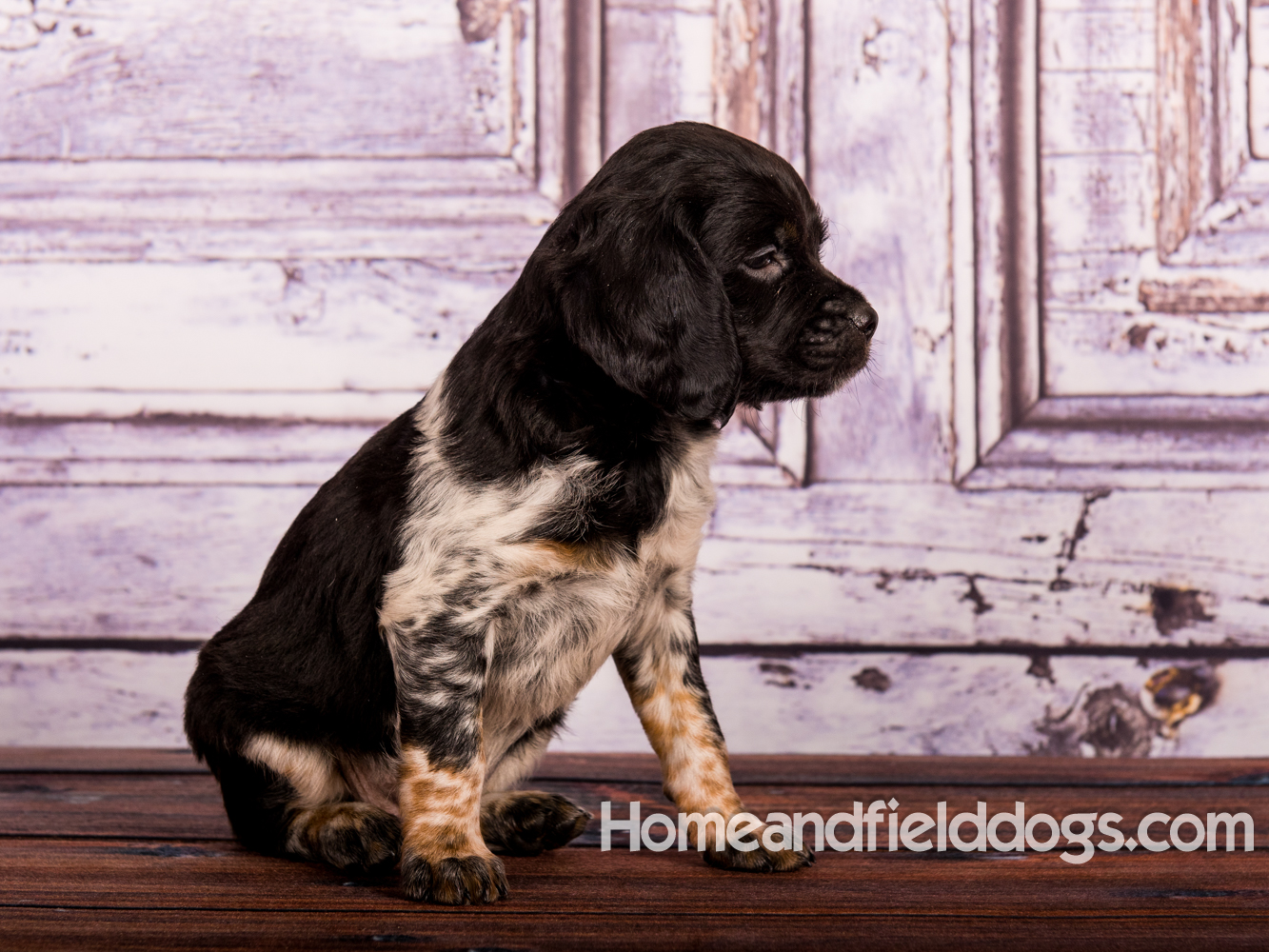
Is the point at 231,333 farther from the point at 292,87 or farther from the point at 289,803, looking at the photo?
the point at 289,803

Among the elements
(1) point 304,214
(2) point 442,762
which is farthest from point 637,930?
(1) point 304,214

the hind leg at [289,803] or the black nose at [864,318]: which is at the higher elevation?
the black nose at [864,318]

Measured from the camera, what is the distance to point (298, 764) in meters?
2.21

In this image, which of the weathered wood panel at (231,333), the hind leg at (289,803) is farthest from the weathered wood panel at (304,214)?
the hind leg at (289,803)

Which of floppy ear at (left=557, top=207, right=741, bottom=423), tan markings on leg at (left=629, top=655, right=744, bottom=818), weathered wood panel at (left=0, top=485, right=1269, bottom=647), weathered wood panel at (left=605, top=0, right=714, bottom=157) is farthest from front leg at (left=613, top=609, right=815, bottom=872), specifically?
weathered wood panel at (left=605, top=0, right=714, bottom=157)

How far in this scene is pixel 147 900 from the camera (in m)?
1.87

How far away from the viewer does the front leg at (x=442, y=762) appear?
6.29 ft

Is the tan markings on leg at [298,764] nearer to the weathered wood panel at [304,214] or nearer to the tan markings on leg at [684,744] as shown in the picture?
the tan markings on leg at [684,744]

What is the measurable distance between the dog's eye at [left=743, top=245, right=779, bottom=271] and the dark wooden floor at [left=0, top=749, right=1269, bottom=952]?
1.02 m

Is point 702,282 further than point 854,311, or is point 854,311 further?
point 854,311

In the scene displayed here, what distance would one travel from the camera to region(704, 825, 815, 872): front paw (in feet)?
6.94

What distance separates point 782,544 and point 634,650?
1422 millimetres

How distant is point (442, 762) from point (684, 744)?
500 millimetres

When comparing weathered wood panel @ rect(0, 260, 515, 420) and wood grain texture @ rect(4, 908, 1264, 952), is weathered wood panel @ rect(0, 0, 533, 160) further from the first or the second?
wood grain texture @ rect(4, 908, 1264, 952)
